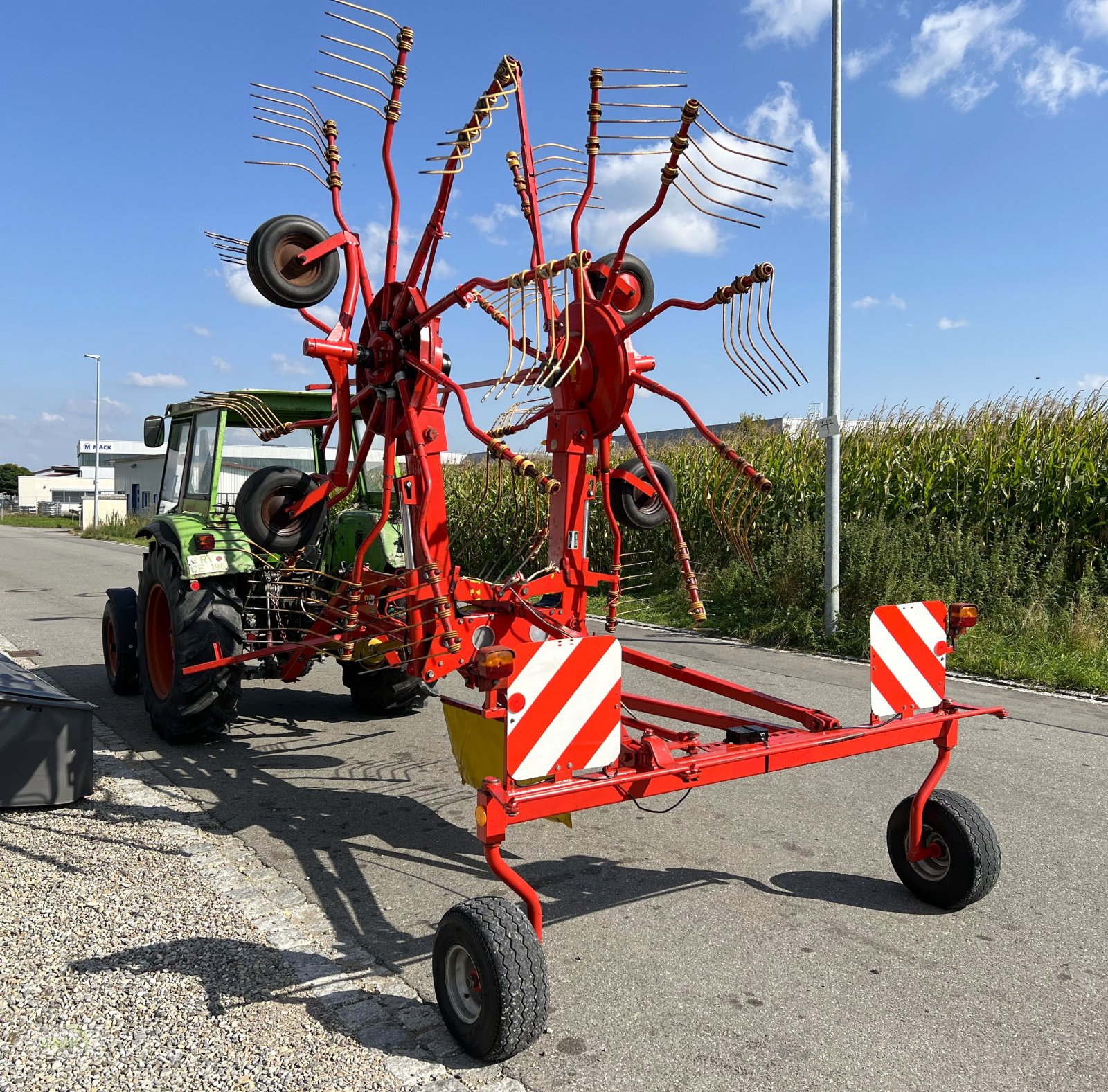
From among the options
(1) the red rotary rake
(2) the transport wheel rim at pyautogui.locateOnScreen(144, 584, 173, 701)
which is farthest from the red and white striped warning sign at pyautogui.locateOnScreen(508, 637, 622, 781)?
(2) the transport wheel rim at pyautogui.locateOnScreen(144, 584, 173, 701)

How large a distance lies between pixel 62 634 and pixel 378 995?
30.1 ft

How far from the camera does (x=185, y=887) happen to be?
3932 millimetres

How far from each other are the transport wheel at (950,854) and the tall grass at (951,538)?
15.6 ft

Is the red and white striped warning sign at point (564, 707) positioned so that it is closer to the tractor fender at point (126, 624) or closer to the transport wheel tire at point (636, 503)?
the transport wheel tire at point (636, 503)

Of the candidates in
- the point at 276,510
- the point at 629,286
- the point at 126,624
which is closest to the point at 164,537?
the point at 126,624

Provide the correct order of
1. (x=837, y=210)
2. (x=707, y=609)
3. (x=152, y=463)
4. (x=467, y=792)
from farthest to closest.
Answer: (x=152, y=463) → (x=707, y=609) → (x=837, y=210) → (x=467, y=792)

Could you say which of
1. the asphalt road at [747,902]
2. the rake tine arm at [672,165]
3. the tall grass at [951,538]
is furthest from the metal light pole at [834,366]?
the rake tine arm at [672,165]

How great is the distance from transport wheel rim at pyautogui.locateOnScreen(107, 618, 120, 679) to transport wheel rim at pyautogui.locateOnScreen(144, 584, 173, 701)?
63 centimetres

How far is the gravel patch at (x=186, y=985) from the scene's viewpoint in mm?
2688

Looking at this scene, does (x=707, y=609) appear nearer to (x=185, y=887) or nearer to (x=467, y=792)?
(x=467, y=792)

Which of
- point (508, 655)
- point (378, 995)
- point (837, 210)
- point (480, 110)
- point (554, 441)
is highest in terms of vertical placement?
point (837, 210)

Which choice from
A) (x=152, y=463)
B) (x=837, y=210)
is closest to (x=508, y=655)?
(x=837, y=210)

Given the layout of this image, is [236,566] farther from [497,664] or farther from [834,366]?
[834,366]

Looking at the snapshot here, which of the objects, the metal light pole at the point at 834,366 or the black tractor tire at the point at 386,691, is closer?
the black tractor tire at the point at 386,691
